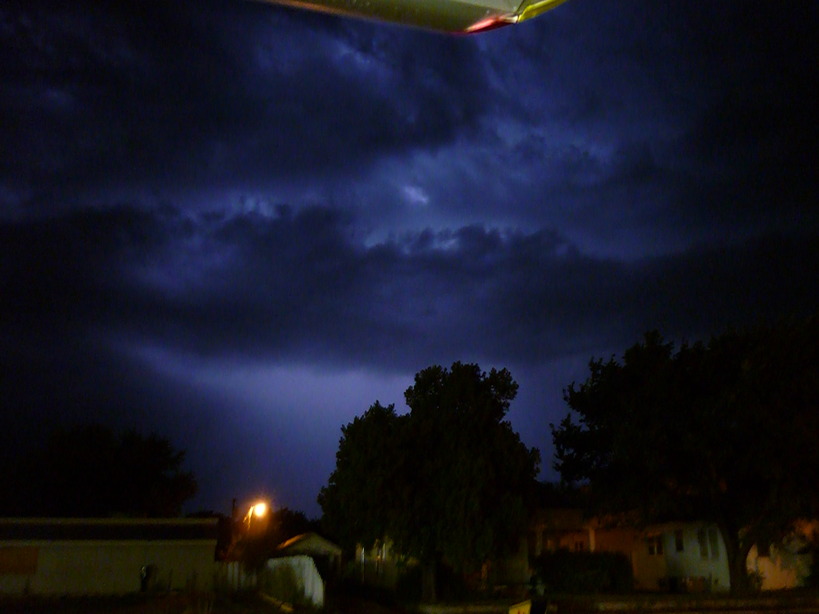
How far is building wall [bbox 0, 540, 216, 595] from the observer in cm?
3116

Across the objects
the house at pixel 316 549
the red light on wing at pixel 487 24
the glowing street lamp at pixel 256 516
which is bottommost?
the red light on wing at pixel 487 24

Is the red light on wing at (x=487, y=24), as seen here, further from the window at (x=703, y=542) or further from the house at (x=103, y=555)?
the window at (x=703, y=542)

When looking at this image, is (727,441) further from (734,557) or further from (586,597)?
(586,597)

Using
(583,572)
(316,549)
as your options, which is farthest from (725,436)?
(316,549)

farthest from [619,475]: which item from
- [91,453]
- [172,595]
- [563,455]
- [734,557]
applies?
[91,453]

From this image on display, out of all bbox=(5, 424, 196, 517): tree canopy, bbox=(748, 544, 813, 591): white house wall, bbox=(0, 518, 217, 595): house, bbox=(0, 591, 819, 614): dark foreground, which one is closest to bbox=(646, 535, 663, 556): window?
bbox=(748, 544, 813, 591): white house wall

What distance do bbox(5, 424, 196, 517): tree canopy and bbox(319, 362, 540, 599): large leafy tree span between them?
27592mm

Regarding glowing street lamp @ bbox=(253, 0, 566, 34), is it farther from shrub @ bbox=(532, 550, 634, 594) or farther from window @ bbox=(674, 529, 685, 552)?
window @ bbox=(674, 529, 685, 552)

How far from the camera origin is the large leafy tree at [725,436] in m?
28.8

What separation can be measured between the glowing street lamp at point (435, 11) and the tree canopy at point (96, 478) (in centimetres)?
5357

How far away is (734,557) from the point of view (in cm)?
3055

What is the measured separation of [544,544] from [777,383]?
1367 centimetres

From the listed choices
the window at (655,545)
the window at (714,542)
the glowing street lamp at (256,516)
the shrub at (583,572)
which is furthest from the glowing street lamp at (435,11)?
the window at (655,545)

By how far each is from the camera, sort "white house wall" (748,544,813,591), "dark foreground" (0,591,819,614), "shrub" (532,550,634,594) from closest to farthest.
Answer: "dark foreground" (0,591,819,614)
"shrub" (532,550,634,594)
"white house wall" (748,544,813,591)
